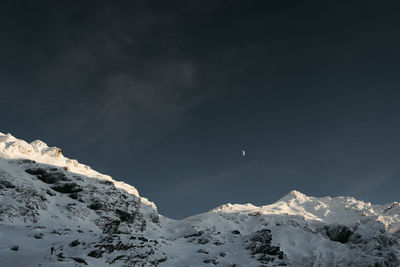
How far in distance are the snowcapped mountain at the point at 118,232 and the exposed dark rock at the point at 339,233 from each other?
15.0 inches

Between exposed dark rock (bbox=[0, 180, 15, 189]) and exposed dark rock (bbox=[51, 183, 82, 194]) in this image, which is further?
exposed dark rock (bbox=[51, 183, 82, 194])

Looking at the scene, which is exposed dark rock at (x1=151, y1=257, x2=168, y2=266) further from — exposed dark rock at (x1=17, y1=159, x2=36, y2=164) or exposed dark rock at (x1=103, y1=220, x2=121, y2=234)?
exposed dark rock at (x1=17, y1=159, x2=36, y2=164)

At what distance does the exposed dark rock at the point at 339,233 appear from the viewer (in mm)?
109250

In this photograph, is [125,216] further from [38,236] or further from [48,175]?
[38,236]

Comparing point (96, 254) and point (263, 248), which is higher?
point (263, 248)

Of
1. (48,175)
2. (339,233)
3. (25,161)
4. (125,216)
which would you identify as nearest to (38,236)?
(125,216)

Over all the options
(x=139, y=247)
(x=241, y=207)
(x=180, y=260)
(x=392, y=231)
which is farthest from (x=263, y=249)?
(x=241, y=207)

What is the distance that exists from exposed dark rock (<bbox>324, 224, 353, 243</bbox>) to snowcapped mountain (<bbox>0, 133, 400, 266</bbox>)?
38 cm

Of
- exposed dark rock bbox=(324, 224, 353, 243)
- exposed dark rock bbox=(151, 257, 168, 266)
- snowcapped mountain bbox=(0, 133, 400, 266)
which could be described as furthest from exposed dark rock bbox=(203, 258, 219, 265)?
exposed dark rock bbox=(324, 224, 353, 243)

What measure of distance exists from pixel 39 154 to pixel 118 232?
174 feet

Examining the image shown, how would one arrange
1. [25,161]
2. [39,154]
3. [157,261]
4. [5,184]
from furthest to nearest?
[39,154]
[25,161]
[5,184]
[157,261]

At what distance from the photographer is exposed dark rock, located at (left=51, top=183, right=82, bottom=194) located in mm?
95438

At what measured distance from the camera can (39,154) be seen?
379 feet

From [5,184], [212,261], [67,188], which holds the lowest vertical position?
[212,261]
